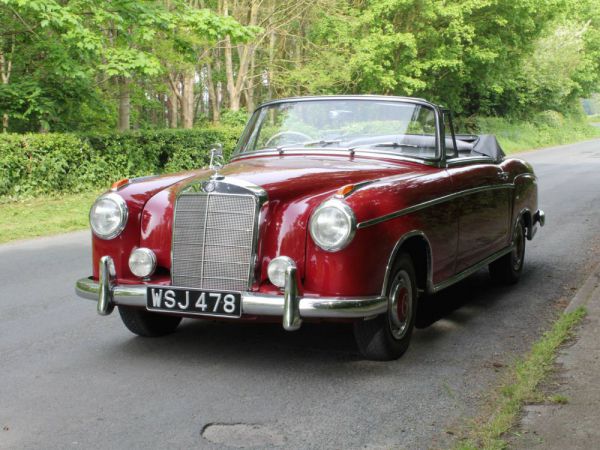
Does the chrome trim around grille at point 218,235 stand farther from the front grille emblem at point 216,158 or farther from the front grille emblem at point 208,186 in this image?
the front grille emblem at point 216,158

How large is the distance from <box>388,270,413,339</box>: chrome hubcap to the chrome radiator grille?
3.17 feet

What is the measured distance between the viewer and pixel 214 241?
5.12m

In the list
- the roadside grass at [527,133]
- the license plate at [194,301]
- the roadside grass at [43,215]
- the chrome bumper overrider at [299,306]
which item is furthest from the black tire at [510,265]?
the roadside grass at [527,133]

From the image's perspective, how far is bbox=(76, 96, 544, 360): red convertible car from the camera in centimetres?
489

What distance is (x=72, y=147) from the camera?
54.0ft

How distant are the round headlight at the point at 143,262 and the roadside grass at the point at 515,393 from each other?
2247mm

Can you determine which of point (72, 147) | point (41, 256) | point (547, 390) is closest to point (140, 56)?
point (72, 147)

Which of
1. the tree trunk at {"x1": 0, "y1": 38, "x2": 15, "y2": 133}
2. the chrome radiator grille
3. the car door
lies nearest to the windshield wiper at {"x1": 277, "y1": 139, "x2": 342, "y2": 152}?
the car door

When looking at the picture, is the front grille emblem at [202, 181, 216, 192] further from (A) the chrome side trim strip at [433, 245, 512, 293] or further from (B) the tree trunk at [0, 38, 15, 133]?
(B) the tree trunk at [0, 38, 15, 133]

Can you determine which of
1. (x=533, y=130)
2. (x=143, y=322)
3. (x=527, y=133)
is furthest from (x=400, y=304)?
(x=533, y=130)

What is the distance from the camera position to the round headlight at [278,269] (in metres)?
4.90

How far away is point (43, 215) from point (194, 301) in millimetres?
9397

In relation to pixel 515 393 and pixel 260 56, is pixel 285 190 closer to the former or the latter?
pixel 515 393

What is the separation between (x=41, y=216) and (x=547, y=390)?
10659 millimetres
